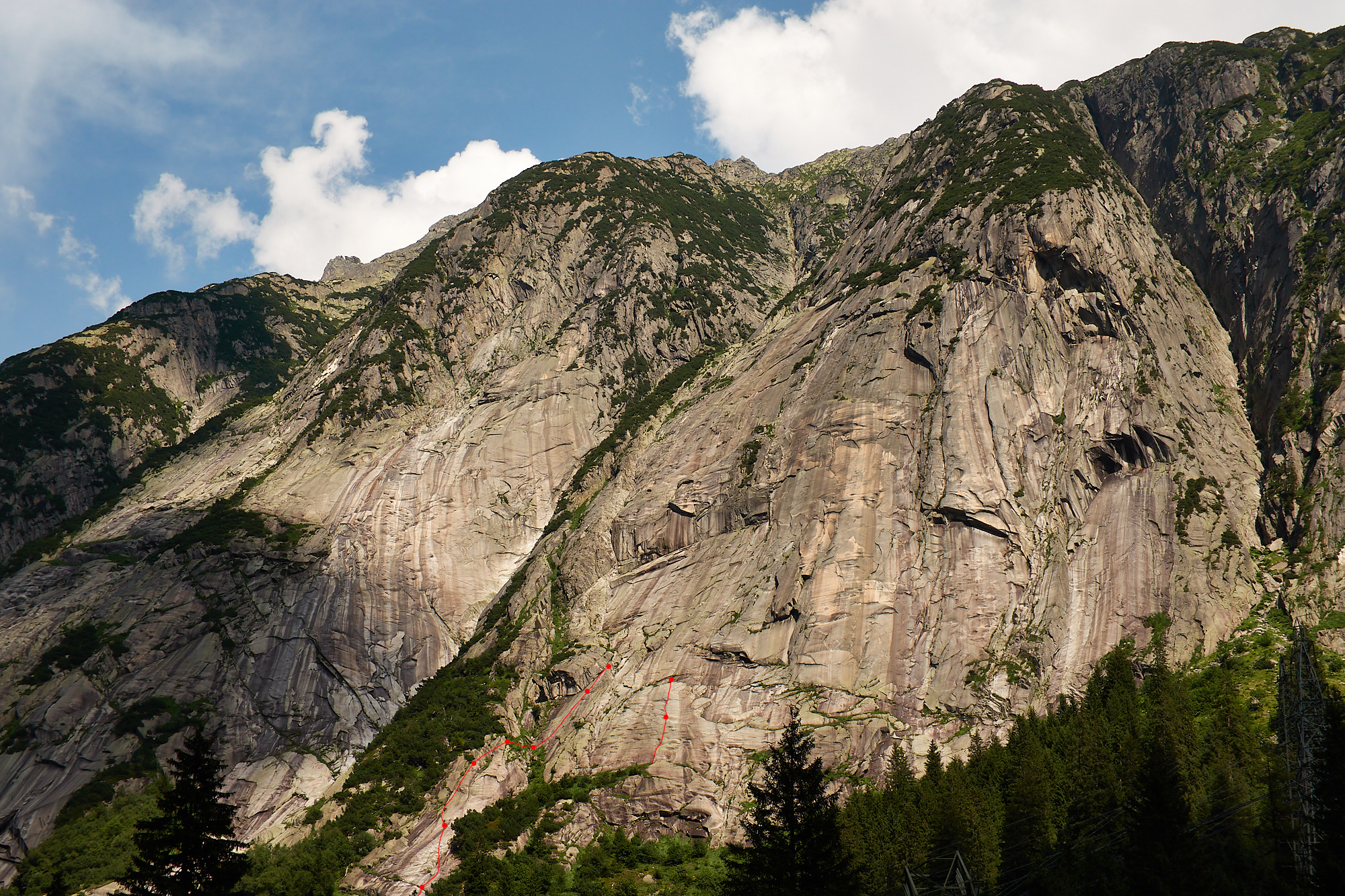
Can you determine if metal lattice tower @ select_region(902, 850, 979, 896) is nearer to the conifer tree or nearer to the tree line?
the tree line

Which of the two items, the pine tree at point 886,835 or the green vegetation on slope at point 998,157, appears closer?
the pine tree at point 886,835

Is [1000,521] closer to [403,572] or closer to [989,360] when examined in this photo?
[989,360]

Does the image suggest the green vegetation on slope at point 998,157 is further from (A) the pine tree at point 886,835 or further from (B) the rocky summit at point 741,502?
(A) the pine tree at point 886,835

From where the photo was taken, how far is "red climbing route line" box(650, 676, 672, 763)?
2667 inches

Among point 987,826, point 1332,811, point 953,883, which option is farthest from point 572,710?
point 1332,811

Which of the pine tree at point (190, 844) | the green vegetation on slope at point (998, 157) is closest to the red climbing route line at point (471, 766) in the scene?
the pine tree at point (190, 844)

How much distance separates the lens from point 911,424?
263 ft

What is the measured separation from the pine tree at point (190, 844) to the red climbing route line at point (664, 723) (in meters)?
39.8

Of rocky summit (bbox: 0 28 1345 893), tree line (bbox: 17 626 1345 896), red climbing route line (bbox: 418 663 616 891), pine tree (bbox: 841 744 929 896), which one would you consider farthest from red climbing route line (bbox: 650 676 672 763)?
pine tree (bbox: 841 744 929 896)

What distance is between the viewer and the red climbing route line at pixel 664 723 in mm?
67750

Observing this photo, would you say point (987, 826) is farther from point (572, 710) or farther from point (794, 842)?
point (572, 710)

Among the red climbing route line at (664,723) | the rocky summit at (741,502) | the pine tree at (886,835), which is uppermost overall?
the rocky summit at (741,502)

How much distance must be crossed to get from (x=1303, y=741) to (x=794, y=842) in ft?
87.7

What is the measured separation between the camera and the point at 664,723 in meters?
69.4
